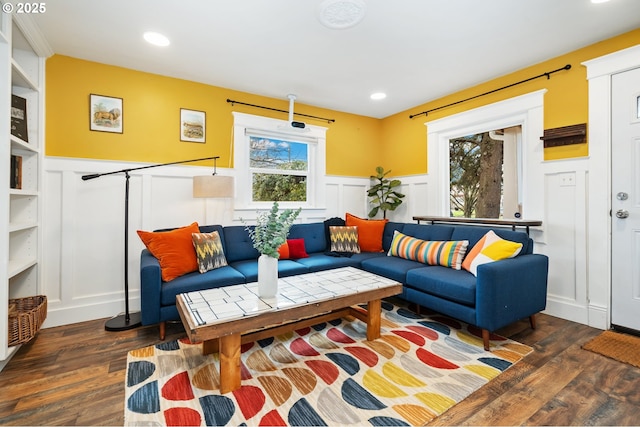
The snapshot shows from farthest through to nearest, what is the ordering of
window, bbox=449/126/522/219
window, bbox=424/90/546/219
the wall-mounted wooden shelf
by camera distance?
window, bbox=449/126/522/219 → window, bbox=424/90/546/219 → the wall-mounted wooden shelf

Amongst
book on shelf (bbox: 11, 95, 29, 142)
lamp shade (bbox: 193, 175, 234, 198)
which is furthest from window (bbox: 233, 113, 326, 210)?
book on shelf (bbox: 11, 95, 29, 142)

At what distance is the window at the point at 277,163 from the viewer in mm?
3598

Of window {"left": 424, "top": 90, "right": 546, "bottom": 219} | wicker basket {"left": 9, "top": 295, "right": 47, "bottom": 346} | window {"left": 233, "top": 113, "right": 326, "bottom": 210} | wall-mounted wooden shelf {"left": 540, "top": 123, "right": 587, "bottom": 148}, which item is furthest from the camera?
window {"left": 233, "top": 113, "right": 326, "bottom": 210}

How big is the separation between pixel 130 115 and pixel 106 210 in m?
1.00

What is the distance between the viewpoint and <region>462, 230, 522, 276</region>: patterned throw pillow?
95.7 inches

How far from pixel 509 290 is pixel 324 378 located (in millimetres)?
1549

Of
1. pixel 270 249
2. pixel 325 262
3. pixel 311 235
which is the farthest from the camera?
pixel 311 235

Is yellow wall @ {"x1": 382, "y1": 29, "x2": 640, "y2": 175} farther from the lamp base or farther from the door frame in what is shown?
the lamp base

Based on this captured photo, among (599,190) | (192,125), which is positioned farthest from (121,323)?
(599,190)

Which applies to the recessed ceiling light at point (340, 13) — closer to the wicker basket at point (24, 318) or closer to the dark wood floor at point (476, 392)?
the dark wood floor at point (476, 392)

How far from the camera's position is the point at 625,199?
244 centimetres

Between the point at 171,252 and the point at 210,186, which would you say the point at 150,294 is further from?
the point at 210,186

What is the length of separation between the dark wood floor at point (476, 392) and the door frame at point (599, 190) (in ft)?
1.42

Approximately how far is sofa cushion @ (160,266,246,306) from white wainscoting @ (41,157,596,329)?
0.93 m
